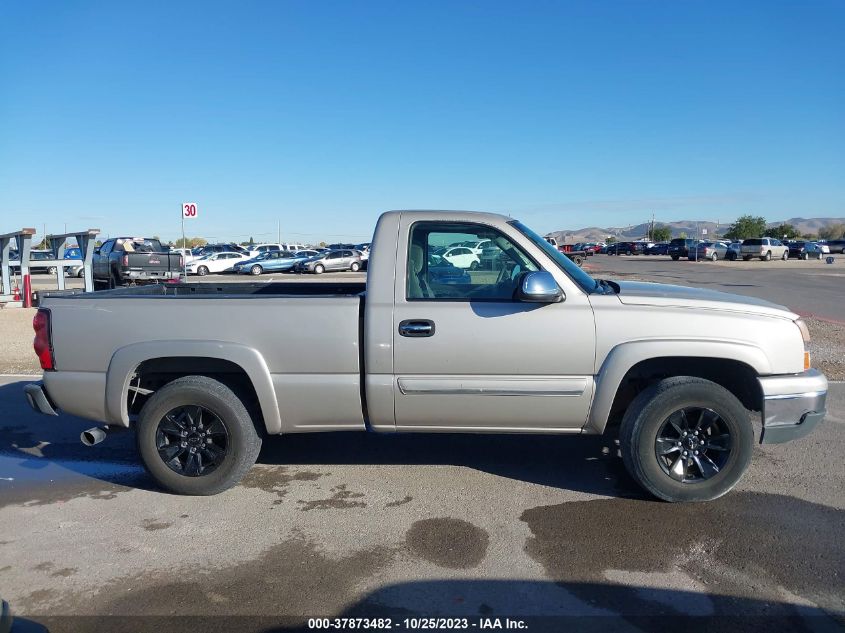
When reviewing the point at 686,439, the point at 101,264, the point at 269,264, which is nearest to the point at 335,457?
the point at 686,439

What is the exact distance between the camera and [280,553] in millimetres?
3898

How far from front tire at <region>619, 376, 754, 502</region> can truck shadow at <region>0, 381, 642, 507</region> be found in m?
0.36

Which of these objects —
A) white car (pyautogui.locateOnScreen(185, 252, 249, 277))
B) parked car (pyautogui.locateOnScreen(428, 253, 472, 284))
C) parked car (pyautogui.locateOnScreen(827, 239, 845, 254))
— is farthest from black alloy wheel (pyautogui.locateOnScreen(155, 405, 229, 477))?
parked car (pyautogui.locateOnScreen(827, 239, 845, 254))

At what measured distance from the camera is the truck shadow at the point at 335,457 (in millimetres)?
4957

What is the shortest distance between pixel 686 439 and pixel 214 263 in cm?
3877

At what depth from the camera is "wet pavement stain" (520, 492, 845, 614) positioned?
3.50m

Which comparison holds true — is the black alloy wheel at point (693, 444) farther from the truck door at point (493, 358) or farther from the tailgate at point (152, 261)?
the tailgate at point (152, 261)

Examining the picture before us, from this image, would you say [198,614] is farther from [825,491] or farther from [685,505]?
[825,491]

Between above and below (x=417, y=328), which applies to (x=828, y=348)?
below

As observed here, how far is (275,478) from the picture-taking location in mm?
5102

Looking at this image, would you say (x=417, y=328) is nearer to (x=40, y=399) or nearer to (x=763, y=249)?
(x=40, y=399)

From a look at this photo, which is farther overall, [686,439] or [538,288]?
[686,439]

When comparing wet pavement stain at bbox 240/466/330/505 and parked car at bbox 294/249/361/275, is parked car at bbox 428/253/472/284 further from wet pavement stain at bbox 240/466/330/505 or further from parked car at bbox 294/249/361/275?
parked car at bbox 294/249/361/275

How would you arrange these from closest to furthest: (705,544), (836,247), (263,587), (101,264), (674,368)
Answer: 1. (263,587)
2. (705,544)
3. (674,368)
4. (101,264)
5. (836,247)
